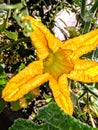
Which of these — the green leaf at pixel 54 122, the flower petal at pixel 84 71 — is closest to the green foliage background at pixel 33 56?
the green leaf at pixel 54 122

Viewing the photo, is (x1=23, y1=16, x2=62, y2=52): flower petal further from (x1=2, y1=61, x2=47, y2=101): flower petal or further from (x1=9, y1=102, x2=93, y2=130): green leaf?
(x1=9, y1=102, x2=93, y2=130): green leaf

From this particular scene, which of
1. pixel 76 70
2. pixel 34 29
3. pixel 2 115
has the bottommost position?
pixel 2 115

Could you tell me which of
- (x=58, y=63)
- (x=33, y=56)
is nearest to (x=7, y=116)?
(x=33, y=56)

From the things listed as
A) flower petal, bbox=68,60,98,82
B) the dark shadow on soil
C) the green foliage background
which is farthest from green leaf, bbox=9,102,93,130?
the dark shadow on soil

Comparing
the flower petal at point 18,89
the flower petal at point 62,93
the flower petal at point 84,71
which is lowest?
the flower petal at point 62,93

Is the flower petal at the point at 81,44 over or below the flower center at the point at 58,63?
over

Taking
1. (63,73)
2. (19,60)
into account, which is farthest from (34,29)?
(19,60)

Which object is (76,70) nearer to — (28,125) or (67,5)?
(28,125)

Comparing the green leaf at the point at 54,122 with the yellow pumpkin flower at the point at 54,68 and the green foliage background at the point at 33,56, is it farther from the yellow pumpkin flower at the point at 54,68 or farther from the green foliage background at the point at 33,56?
the yellow pumpkin flower at the point at 54,68

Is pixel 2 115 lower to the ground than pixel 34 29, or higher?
lower
